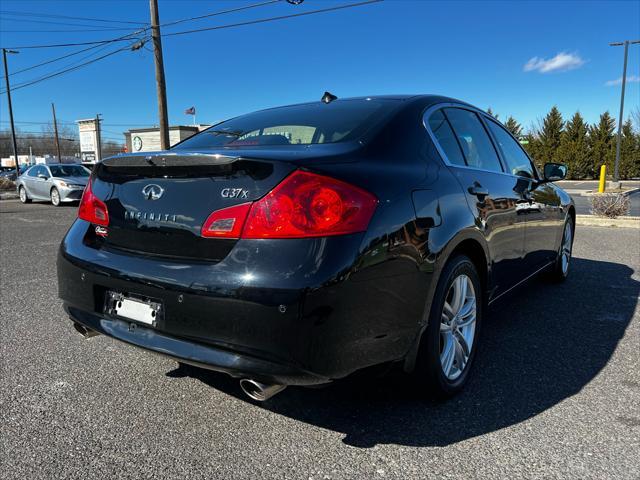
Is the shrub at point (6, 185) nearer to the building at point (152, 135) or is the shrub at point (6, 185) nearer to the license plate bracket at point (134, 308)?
the building at point (152, 135)

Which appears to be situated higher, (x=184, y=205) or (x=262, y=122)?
(x=262, y=122)

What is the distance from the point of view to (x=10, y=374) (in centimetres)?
290

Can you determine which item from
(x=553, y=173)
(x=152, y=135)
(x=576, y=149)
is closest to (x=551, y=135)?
(x=576, y=149)

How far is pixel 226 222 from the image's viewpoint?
1976 mm

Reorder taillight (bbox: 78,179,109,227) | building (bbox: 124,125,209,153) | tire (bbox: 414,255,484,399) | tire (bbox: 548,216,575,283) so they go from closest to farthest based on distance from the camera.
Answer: tire (bbox: 414,255,484,399) → taillight (bbox: 78,179,109,227) → tire (bbox: 548,216,575,283) → building (bbox: 124,125,209,153)

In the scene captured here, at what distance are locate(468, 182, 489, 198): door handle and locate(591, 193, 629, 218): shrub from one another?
891cm

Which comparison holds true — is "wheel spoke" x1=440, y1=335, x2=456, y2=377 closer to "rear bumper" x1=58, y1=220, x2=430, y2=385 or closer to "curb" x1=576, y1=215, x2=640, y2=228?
"rear bumper" x1=58, y1=220, x2=430, y2=385

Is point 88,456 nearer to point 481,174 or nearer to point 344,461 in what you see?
point 344,461

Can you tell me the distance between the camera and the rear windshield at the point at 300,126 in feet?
8.28

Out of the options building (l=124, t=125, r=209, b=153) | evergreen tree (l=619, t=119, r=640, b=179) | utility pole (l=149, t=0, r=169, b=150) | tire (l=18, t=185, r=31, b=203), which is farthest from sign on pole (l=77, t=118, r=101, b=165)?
evergreen tree (l=619, t=119, r=640, b=179)

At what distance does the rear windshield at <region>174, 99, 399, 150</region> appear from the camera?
252cm

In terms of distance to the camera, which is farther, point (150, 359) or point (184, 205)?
point (150, 359)

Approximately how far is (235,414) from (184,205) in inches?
42.7

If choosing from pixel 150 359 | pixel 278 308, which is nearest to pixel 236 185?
pixel 278 308
